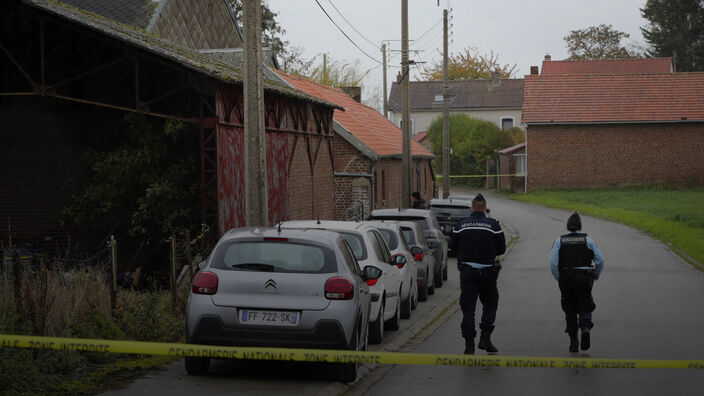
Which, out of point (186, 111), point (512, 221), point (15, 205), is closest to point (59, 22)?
point (186, 111)

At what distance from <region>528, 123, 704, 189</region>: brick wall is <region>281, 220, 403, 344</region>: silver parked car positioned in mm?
47155

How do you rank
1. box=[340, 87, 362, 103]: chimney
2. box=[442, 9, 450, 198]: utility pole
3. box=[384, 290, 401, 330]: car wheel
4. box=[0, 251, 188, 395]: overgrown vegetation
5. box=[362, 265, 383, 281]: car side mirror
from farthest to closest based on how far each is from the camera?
box=[340, 87, 362, 103]: chimney
box=[442, 9, 450, 198]: utility pole
box=[384, 290, 401, 330]: car wheel
box=[362, 265, 383, 281]: car side mirror
box=[0, 251, 188, 395]: overgrown vegetation

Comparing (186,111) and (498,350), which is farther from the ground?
(186,111)

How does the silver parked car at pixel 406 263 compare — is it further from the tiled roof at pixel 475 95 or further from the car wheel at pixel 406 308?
the tiled roof at pixel 475 95

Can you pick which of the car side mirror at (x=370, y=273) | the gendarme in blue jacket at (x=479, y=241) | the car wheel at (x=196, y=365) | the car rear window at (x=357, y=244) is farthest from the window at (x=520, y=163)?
the car wheel at (x=196, y=365)

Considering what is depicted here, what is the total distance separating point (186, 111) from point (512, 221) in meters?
24.6

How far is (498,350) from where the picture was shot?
1077 cm

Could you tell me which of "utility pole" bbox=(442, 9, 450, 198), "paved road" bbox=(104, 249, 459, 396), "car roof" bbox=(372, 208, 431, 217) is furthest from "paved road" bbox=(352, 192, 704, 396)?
"utility pole" bbox=(442, 9, 450, 198)

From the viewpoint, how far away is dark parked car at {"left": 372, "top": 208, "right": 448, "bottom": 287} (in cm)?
1904

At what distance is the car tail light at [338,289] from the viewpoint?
8406 millimetres

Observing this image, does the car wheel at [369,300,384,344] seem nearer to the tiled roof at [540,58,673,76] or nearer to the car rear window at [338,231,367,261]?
the car rear window at [338,231,367,261]

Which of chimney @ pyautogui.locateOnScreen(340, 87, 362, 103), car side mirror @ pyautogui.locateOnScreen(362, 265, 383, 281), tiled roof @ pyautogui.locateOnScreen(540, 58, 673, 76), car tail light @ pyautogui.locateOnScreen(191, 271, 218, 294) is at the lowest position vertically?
car side mirror @ pyautogui.locateOnScreen(362, 265, 383, 281)

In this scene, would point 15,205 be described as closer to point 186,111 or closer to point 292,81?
point 186,111

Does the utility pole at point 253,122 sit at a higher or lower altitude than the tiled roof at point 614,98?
lower
